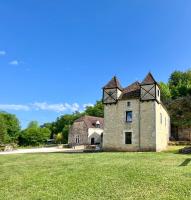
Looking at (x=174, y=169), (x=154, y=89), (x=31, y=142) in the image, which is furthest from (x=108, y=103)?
(x=31, y=142)

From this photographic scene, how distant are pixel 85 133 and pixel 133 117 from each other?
21.1 metres

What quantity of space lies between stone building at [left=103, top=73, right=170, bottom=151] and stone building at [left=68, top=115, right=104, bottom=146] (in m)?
19.0

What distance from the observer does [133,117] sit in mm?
29219

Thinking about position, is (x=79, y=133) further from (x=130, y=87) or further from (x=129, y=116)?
(x=129, y=116)

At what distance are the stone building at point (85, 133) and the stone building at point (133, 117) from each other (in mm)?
19025

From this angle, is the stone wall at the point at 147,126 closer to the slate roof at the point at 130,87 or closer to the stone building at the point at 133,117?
the stone building at the point at 133,117

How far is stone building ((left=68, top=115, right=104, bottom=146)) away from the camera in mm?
48938

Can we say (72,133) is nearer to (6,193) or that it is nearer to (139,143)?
(139,143)

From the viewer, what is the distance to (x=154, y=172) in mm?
14047

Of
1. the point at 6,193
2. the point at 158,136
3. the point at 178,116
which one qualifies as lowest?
the point at 6,193

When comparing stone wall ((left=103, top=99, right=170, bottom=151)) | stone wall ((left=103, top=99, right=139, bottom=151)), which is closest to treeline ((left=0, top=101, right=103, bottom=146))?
stone wall ((left=103, top=99, right=139, bottom=151))

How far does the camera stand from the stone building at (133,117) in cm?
2819

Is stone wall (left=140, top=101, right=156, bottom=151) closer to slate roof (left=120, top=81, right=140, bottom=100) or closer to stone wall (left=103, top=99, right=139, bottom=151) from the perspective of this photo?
stone wall (left=103, top=99, right=139, bottom=151)

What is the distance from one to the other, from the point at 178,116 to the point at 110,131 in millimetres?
17815
